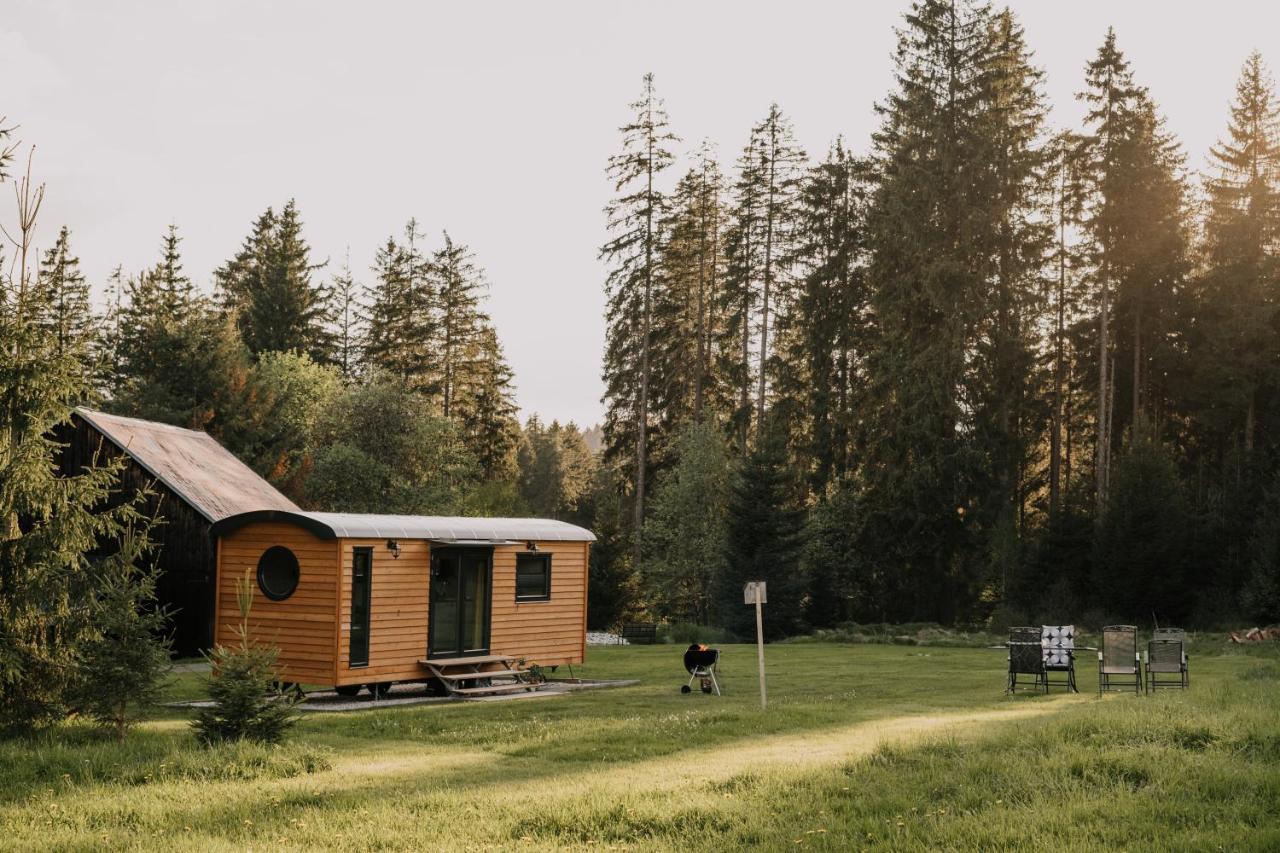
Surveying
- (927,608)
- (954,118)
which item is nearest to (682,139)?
(954,118)

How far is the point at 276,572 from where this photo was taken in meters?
15.3

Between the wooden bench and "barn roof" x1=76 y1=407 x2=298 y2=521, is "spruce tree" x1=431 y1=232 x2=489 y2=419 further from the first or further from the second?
"barn roof" x1=76 y1=407 x2=298 y2=521

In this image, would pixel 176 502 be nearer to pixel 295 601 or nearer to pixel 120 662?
pixel 295 601

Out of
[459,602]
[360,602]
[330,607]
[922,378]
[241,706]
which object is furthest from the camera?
[922,378]

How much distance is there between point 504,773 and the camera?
9219mm

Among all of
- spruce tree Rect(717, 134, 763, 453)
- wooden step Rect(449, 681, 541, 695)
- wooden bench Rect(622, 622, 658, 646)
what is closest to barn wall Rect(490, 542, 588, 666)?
wooden step Rect(449, 681, 541, 695)

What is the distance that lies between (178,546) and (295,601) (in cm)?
644

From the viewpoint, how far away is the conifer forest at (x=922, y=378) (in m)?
29.5

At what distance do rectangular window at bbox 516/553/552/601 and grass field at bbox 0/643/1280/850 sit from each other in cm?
497

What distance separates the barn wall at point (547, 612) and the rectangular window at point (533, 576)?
9 cm

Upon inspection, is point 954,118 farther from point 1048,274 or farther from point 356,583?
point 356,583

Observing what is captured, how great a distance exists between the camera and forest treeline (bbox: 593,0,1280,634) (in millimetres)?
29094

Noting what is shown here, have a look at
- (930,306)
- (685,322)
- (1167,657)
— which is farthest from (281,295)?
(1167,657)

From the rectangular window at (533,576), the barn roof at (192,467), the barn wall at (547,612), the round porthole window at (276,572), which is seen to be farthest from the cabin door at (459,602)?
the barn roof at (192,467)
